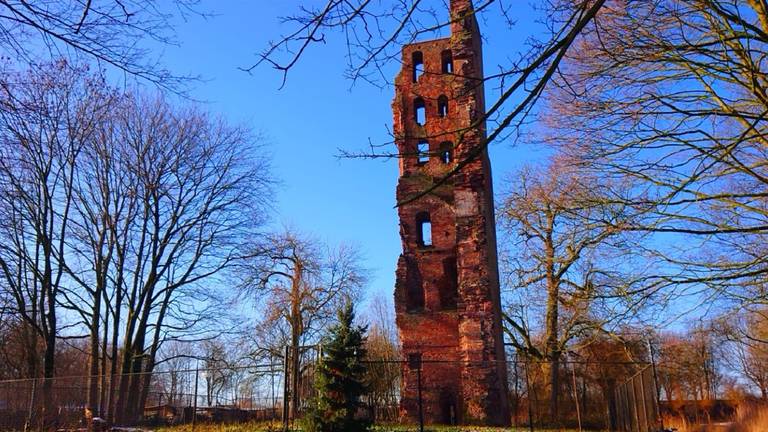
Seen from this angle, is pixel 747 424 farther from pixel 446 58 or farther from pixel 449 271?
pixel 446 58

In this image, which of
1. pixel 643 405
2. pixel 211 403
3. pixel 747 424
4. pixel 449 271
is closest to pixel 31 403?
pixel 211 403

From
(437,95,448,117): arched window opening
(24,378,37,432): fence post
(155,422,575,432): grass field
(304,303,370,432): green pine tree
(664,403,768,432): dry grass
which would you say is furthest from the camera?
(437,95,448,117): arched window opening

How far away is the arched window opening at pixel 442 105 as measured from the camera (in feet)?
92.6

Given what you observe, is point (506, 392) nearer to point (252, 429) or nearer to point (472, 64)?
point (252, 429)

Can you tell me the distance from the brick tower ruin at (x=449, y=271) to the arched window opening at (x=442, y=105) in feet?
0.17

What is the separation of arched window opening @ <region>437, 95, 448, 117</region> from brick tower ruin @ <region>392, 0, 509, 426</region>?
0.05m

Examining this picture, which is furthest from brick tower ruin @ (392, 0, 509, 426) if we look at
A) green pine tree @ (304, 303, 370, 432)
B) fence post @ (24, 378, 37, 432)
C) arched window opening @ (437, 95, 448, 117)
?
fence post @ (24, 378, 37, 432)

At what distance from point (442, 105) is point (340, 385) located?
16.3m

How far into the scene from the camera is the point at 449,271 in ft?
85.0

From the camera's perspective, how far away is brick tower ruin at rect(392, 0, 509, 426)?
2230 centimetres

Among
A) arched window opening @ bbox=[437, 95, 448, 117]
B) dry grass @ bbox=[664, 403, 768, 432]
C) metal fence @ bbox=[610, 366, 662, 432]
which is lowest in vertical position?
dry grass @ bbox=[664, 403, 768, 432]

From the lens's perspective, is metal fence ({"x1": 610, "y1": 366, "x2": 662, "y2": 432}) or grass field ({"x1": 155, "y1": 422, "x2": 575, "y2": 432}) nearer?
metal fence ({"x1": 610, "y1": 366, "x2": 662, "y2": 432})

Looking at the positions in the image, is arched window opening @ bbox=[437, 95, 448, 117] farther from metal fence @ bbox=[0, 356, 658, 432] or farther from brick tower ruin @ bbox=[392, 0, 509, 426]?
metal fence @ bbox=[0, 356, 658, 432]

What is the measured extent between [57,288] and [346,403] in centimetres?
1281
